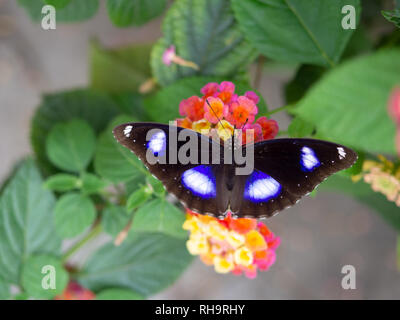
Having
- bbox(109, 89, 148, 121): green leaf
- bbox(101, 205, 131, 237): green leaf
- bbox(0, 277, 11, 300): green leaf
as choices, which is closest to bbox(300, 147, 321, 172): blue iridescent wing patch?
bbox(101, 205, 131, 237): green leaf

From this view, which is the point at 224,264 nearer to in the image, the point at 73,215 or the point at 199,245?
the point at 199,245

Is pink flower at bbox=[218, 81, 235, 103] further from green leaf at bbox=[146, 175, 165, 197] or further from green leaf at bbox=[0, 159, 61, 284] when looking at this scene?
green leaf at bbox=[0, 159, 61, 284]

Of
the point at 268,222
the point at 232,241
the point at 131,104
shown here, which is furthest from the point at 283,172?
the point at 268,222

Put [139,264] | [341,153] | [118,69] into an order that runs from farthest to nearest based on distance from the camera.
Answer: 1. [118,69]
2. [139,264]
3. [341,153]

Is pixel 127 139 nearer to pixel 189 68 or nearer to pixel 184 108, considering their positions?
pixel 184 108
